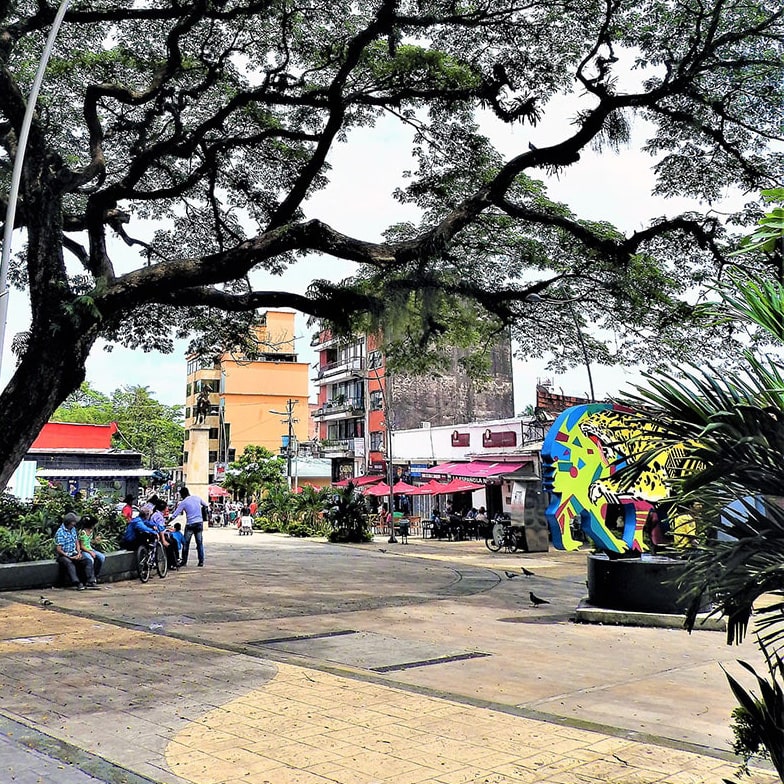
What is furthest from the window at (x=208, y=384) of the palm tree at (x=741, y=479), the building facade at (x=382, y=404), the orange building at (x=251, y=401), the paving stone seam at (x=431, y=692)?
the palm tree at (x=741, y=479)

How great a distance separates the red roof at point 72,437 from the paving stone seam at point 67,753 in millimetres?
34280

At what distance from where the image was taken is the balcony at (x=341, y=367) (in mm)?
53244

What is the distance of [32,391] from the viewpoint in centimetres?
1160

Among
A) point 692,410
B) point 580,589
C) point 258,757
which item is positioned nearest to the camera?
point 692,410

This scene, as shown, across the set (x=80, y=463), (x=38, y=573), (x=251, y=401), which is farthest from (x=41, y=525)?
(x=251, y=401)

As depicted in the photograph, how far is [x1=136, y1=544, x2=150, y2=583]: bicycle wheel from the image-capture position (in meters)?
14.6

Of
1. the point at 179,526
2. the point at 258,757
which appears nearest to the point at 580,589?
the point at 179,526

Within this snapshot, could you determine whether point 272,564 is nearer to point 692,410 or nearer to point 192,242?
point 192,242

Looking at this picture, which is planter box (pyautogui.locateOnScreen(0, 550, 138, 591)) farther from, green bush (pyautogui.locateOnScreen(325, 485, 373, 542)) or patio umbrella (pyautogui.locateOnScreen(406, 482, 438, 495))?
patio umbrella (pyautogui.locateOnScreen(406, 482, 438, 495))

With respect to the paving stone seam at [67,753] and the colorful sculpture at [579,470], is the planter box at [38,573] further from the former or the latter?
the colorful sculpture at [579,470]

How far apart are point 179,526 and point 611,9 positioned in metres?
13.6

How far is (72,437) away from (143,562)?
27.5 meters

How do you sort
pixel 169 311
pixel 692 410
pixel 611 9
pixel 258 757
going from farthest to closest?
pixel 169 311 < pixel 611 9 < pixel 258 757 < pixel 692 410

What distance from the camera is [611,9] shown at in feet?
41.4
